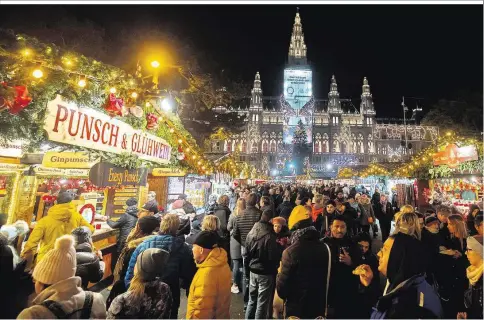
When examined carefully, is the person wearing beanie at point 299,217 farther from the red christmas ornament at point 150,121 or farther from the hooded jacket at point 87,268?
the red christmas ornament at point 150,121

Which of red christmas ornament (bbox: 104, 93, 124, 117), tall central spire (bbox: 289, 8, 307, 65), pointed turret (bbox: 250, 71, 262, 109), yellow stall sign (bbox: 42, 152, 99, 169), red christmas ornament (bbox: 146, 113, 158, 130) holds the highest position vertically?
tall central spire (bbox: 289, 8, 307, 65)

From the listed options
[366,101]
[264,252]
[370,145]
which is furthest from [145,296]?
[366,101]

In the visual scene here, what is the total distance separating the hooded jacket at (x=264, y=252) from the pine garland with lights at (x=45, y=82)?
3326 mm

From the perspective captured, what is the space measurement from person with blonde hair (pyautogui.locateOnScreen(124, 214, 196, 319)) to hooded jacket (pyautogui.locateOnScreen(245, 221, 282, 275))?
947 millimetres

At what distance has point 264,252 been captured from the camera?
3.29 metres

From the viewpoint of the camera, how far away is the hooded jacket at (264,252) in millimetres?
3293

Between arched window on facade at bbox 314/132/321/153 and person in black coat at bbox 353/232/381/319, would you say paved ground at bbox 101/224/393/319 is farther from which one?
arched window on facade at bbox 314/132/321/153

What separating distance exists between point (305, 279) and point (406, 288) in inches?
33.6

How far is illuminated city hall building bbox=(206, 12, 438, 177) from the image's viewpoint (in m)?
62.5

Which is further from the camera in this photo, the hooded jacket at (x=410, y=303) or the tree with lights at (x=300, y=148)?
the tree with lights at (x=300, y=148)

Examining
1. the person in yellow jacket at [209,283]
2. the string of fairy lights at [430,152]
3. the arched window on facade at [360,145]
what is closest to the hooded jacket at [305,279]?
the person in yellow jacket at [209,283]

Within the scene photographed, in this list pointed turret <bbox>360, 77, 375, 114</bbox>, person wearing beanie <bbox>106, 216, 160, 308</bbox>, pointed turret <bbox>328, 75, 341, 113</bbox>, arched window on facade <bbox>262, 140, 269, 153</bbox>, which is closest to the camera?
person wearing beanie <bbox>106, 216, 160, 308</bbox>

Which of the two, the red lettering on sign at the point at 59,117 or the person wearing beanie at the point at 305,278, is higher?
the red lettering on sign at the point at 59,117

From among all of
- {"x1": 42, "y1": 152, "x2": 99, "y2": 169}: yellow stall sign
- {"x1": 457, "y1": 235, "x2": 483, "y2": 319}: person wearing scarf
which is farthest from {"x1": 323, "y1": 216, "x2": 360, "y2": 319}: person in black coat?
{"x1": 42, "y1": 152, "x2": 99, "y2": 169}: yellow stall sign
